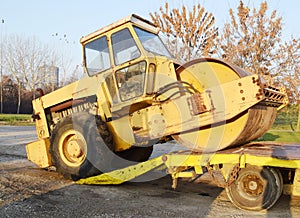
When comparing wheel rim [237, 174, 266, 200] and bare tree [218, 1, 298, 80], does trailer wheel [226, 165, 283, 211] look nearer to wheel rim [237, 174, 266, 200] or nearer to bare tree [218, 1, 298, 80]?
wheel rim [237, 174, 266, 200]

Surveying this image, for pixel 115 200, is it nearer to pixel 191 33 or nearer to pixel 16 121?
pixel 191 33

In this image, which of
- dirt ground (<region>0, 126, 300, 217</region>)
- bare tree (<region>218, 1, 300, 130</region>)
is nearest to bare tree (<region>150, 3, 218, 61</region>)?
bare tree (<region>218, 1, 300, 130</region>)

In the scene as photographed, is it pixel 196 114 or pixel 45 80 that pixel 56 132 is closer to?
pixel 196 114

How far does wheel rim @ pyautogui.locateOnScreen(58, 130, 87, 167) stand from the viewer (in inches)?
250

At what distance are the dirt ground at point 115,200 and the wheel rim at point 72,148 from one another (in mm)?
416

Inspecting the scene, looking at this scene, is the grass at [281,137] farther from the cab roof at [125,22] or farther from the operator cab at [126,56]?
the operator cab at [126,56]

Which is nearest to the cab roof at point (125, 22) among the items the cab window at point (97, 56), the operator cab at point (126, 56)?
the operator cab at point (126, 56)

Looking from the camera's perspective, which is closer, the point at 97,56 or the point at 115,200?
the point at 115,200

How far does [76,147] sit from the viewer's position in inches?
252

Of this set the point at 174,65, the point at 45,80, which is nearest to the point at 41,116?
the point at 174,65

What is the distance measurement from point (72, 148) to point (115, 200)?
1.57 m

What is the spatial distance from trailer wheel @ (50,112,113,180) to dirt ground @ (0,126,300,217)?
11.1 inches

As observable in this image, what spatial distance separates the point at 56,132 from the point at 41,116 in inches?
46.2

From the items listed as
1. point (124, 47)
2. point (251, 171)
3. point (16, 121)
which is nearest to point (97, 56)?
point (124, 47)
